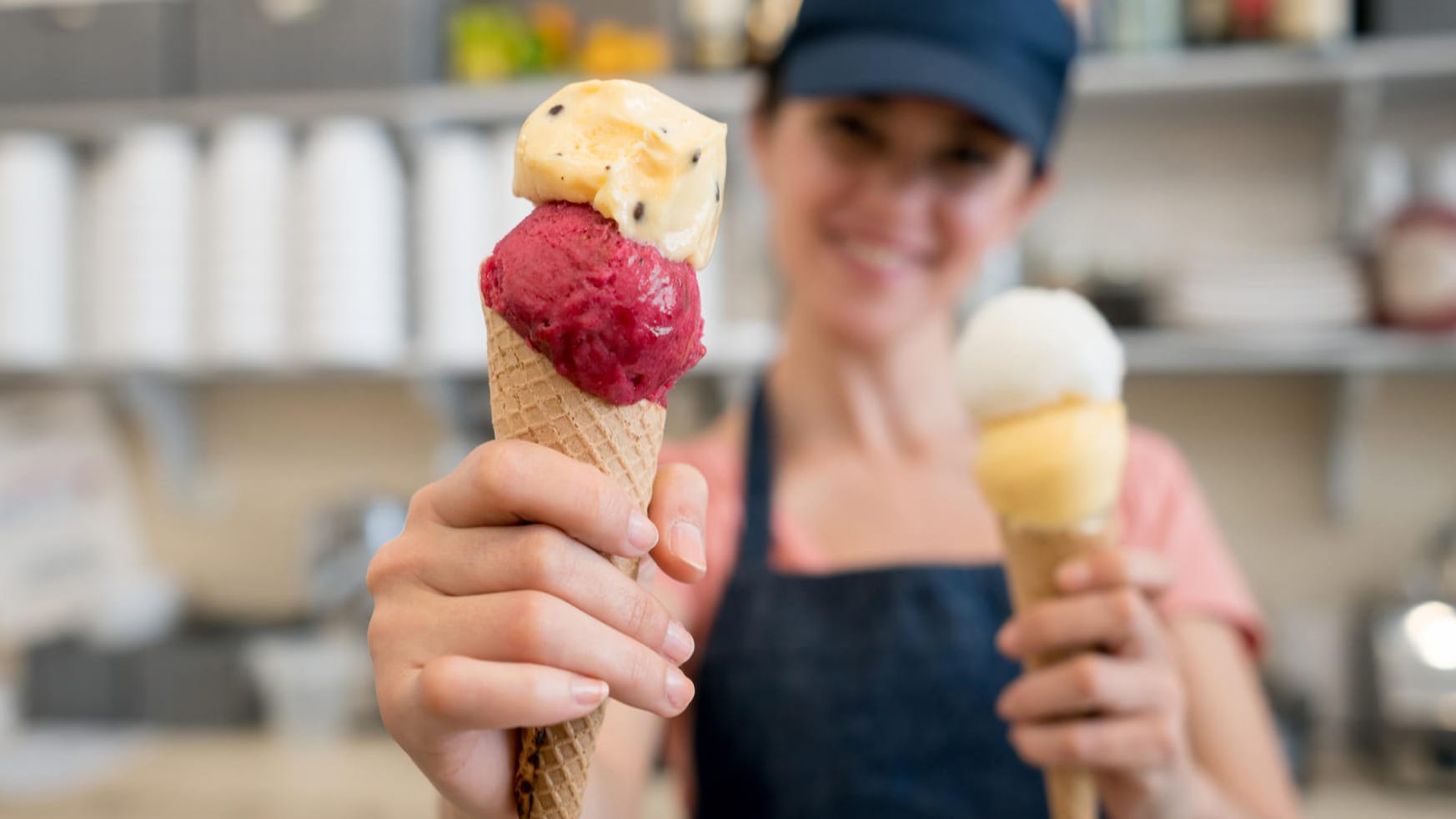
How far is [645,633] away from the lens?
1.87ft

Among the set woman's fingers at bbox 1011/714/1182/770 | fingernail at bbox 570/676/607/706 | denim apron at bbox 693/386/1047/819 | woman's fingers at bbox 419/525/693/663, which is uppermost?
woman's fingers at bbox 419/525/693/663

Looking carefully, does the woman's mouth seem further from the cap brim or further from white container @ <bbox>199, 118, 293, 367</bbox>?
white container @ <bbox>199, 118, 293, 367</bbox>

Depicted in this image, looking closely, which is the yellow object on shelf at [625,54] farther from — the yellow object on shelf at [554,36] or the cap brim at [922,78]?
the cap brim at [922,78]

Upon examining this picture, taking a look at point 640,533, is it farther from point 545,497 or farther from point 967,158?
point 967,158

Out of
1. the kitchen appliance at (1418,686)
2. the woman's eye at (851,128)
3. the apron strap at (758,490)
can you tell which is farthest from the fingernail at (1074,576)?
the kitchen appliance at (1418,686)

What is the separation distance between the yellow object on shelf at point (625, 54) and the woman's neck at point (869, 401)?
82 cm

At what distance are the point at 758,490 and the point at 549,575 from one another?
835 millimetres

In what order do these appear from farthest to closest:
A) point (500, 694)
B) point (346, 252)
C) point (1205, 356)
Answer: point (346, 252) < point (1205, 356) < point (500, 694)

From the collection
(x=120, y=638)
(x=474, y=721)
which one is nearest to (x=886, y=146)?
(x=474, y=721)

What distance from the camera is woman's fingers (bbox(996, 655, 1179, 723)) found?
848mm

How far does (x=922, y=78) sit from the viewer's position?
1129mm

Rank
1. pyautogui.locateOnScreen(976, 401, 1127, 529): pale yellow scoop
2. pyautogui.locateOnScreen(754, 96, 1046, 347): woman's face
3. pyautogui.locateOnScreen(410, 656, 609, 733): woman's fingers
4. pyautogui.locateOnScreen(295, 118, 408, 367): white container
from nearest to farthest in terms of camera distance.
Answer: pyautogui.locateOnScreen(410, 656, 609, 733): woman's fingers, pyautogui.locateOnScreen(976, 401, 1127, 529): pale yellow scoop, pyautogui.locateOnScreen(754, 96, 1046, 347): woman's face, pyautogui.locateOnScreen(295, 118, 408, 367): white container

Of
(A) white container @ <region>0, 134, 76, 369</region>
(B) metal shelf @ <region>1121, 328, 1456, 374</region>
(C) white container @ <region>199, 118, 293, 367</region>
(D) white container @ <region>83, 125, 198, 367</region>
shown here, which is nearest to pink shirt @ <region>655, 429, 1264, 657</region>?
(B) metal shelf @ <region>1121, 328, 1456, 374</region>

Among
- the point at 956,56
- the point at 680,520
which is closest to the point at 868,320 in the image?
the point at 956,56
